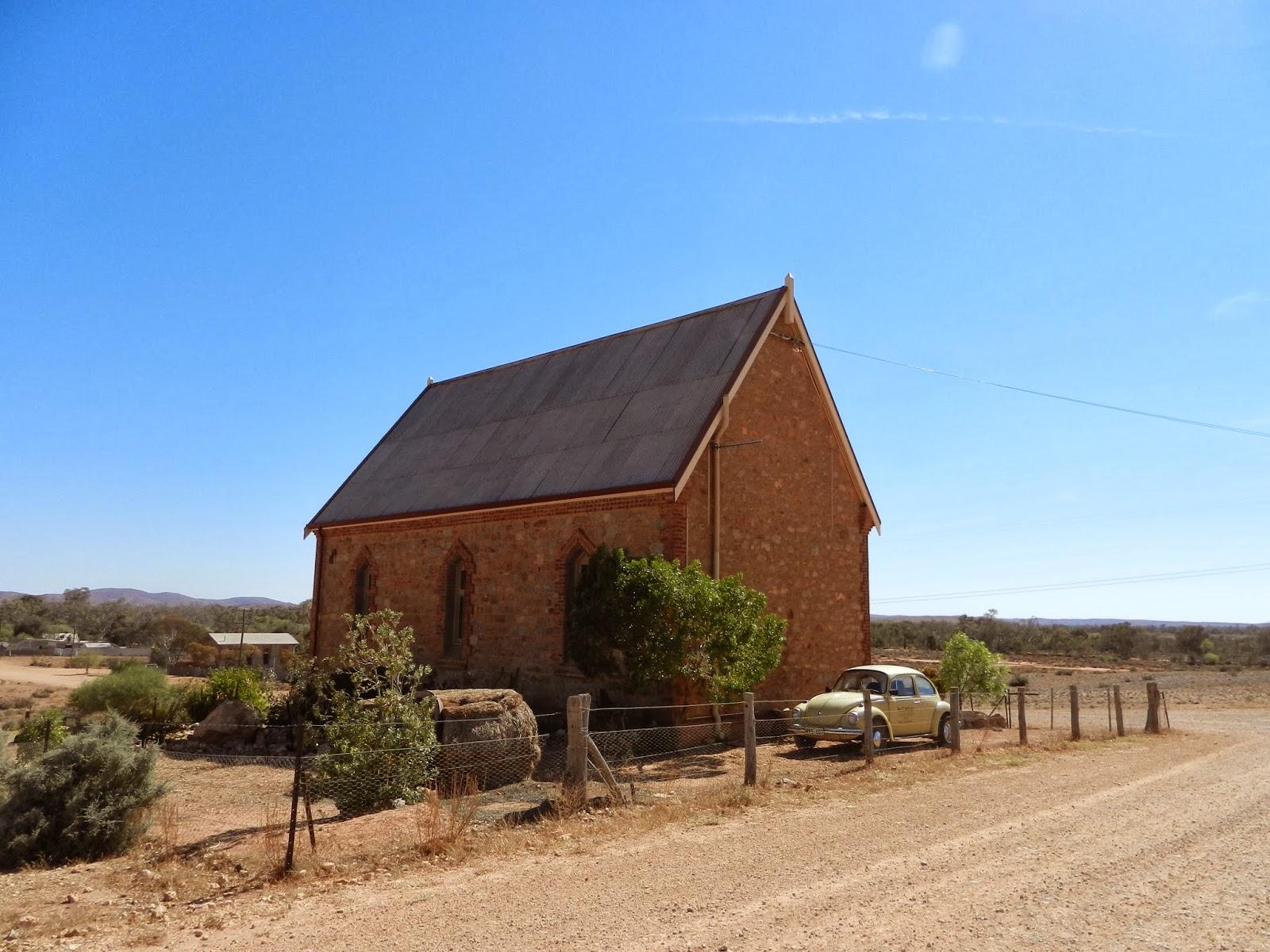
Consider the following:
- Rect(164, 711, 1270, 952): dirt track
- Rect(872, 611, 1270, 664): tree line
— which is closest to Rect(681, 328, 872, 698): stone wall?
Rect(164, 711, 1270, 952): dirt track

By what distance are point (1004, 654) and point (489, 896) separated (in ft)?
234

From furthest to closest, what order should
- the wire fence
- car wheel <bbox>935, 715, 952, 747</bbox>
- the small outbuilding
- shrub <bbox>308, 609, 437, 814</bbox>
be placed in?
the small outbuilding → car wheel <bbox>935, 715, 952, 747</bbox> → shrub <bbox>308, 609, 437, 814</bbox> → the wire fence

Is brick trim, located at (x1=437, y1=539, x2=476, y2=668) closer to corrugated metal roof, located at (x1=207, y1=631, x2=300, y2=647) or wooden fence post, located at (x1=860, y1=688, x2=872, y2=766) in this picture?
wooden fence post, located at (x1=860, y1=688, x2=872, y2=766)

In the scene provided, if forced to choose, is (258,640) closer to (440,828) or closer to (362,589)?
(362,589)

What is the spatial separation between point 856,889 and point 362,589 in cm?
2154

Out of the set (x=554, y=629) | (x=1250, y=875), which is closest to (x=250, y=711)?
(x=554, y=629)

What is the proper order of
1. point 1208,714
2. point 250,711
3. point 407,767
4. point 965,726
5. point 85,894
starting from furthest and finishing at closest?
point 1208,714 → point 965,726 → point 250,711 → point 407,767 → point 85,894

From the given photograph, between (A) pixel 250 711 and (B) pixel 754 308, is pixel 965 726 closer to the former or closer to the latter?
(B) pixel 754 308

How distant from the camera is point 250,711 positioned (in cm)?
2008

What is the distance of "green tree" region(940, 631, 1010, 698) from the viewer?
83.3ft

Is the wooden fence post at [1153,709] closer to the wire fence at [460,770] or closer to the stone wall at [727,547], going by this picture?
the wire fence at [460,770]

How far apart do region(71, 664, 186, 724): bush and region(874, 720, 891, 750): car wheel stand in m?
15.5

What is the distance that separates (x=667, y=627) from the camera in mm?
16688

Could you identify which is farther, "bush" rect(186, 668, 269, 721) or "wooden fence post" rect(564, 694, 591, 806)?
"bush" rect(186, 668, 269, 721)
